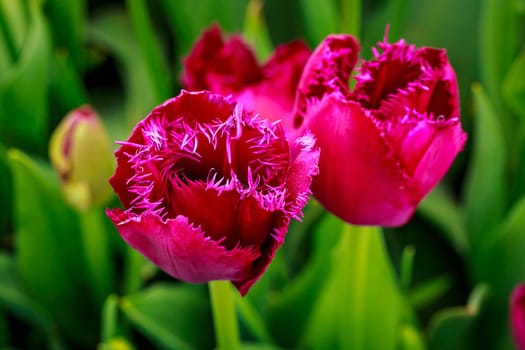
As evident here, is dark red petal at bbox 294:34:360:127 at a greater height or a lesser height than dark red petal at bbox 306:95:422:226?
greater

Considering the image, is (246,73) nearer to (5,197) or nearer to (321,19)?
(321,19)

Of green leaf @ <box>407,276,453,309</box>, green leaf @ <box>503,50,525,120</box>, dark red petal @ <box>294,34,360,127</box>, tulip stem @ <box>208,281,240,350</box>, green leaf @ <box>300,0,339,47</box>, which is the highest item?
dark red petal @ <box>294,34,360,127</box>

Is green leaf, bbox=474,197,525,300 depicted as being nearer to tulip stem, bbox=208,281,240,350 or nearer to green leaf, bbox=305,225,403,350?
green leaf, bbox=305,225,403,350

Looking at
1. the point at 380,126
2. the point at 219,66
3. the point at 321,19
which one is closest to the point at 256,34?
the point at 321,19

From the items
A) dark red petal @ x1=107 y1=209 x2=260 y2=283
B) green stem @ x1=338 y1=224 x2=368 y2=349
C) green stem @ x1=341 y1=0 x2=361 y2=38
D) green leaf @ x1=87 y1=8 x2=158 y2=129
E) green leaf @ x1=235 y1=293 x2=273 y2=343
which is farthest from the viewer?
green leaf @ x1=87 y1=8 x2=158 y2=129

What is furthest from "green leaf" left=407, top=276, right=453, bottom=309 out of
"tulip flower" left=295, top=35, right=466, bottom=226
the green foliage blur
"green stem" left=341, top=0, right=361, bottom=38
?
"tulip flower" left=295, top=35, right=466, bottom=226

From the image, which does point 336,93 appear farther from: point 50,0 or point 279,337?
point 50,0

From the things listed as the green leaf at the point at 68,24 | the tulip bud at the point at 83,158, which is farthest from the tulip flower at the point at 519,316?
the green leaf at the point at 68,24
